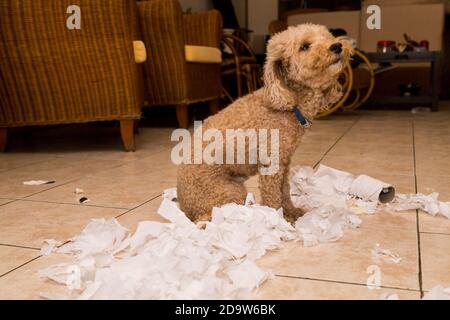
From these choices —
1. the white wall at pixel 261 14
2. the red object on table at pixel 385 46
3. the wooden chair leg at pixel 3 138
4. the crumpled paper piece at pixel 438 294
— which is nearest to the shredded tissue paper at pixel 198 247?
the crumpled paper piece at pixel 438 294

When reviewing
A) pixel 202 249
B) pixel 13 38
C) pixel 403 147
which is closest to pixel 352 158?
pixel 403 147

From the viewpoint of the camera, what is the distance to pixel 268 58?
1356 mm

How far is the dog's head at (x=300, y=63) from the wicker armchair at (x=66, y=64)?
1426 mm

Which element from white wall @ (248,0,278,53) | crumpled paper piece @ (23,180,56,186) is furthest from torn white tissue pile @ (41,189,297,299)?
white wall @ (248,0,278,53)

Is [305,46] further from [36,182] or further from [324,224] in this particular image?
[36,182]

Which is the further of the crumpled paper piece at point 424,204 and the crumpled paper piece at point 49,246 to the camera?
the crumpled paper piece at point 424,204

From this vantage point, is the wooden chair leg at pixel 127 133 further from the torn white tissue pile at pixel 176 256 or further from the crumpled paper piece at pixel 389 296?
the crumpled paper piece at pixel 389 296

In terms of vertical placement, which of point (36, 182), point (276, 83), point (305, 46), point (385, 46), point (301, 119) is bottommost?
point (36, 182)

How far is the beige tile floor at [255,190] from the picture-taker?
3.35 feet

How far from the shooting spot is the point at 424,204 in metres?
1.51

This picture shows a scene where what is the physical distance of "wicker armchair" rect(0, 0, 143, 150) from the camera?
2.48 metres

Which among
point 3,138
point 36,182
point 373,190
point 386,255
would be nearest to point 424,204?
point 373,190

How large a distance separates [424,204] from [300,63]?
0.64 m

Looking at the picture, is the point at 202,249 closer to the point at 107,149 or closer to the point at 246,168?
the point at 246,168
